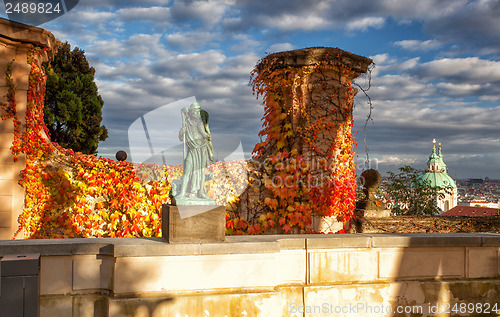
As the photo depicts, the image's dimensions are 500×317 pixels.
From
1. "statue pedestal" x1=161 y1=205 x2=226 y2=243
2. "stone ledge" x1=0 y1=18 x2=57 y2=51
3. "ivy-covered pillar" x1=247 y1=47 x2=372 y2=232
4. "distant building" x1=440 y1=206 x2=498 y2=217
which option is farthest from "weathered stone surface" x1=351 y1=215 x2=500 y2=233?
"stone ledge" x1=0 y1=18 x2=57 y2=51

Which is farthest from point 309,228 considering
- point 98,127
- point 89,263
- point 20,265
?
point 98,127

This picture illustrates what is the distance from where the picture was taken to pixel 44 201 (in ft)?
27.0

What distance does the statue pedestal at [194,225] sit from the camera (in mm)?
4855

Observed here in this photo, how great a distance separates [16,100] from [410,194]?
38.7ft

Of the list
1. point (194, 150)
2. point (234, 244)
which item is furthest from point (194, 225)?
point (194, 150)

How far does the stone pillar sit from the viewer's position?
8.02m

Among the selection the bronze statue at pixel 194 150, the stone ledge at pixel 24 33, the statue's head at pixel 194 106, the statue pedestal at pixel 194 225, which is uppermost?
the stone ledge at pixel 24 33

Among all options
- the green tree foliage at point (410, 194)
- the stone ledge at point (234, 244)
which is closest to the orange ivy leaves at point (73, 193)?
the stone ledge at point (234, 244)

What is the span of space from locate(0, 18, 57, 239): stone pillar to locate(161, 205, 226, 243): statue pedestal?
4801 millimetres

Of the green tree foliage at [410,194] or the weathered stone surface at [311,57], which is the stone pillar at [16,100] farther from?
the green tree foliage at [410,194]

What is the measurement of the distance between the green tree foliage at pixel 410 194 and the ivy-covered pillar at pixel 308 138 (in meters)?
Answer: 5.20

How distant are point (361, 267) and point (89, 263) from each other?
3443mm

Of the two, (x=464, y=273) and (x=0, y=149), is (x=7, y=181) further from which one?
(x=464, y=273)

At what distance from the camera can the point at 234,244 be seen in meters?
4.86
